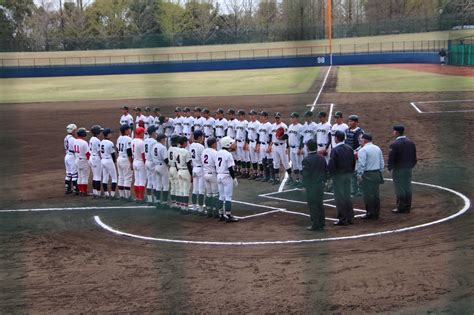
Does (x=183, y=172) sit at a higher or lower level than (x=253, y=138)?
lower

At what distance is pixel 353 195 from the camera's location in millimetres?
11805

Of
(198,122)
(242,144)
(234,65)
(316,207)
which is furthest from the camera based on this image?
(234,65)

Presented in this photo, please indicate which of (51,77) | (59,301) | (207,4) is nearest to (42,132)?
(207,4)

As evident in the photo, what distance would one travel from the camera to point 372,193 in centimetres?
968

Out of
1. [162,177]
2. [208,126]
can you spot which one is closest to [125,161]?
[162,177]

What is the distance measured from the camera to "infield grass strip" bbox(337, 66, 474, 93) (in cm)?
3164

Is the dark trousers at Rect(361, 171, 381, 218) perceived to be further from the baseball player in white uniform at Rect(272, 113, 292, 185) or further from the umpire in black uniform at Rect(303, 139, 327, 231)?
the baseball player in white uniform at Rect(272, 113, 292, 185)

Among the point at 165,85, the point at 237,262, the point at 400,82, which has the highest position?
the point at 165,85

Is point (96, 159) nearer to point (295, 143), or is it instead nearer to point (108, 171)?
point (108, 171)

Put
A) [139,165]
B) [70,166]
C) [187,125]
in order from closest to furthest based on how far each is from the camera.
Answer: [139,165] < [70,166] < [187,125]

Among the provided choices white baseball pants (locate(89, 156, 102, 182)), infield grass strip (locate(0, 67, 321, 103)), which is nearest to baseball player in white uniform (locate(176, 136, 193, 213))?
white baseball pants (locate(89, 156, 102, 182))

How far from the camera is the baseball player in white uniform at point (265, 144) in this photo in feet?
43.3

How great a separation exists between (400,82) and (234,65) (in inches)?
779

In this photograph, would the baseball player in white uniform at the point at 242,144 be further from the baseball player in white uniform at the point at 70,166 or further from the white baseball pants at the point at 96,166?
the baseball player in white uniform at the point at 70,166
